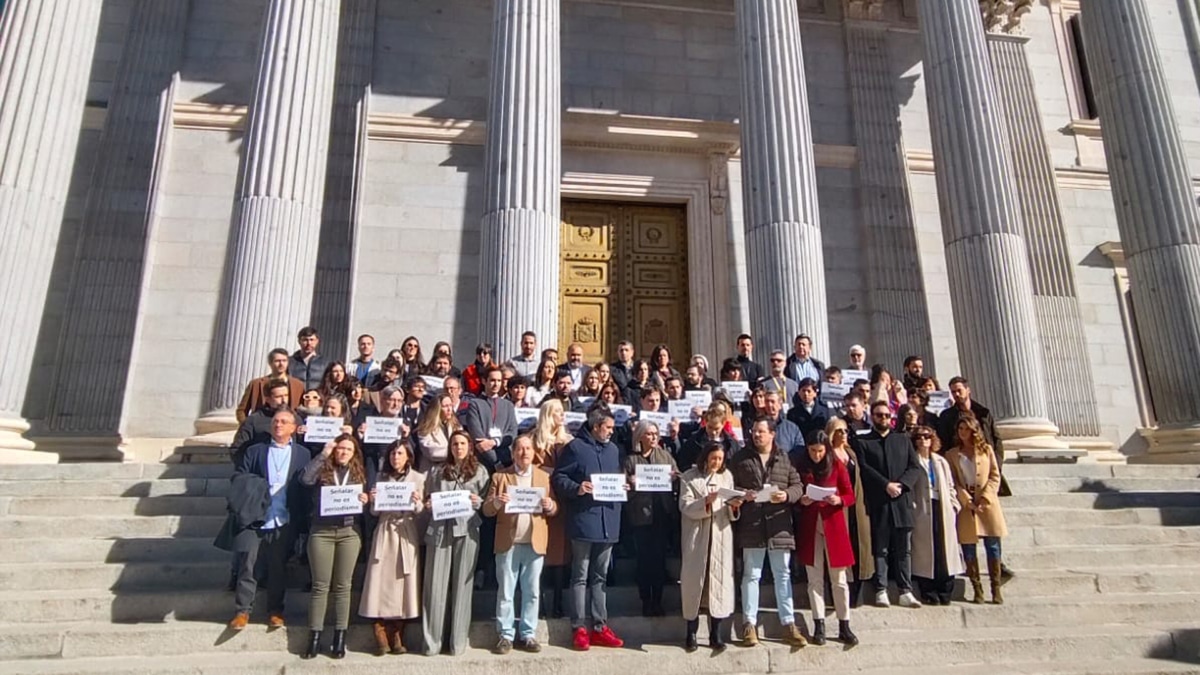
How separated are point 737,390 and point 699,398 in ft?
2.50

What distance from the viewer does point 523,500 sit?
656cm

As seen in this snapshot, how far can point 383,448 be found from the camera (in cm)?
717

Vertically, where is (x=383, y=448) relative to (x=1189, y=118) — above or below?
below

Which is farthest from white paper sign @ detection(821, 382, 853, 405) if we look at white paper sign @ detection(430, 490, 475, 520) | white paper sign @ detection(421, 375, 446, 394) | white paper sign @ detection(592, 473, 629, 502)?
white paper sign @ detection(430, 490, 475, 520)

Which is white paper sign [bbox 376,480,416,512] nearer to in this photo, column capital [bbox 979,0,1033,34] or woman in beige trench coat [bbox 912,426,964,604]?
woman in beige trench coat [bbox 912,426,964,604]

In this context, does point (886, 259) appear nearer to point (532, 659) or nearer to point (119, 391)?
point (532, 659)

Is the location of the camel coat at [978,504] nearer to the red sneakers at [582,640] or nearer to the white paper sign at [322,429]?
the red sneakers at [582,640]

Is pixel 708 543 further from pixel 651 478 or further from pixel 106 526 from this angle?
pixel 106 526

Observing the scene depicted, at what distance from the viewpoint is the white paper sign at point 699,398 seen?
27.6ft

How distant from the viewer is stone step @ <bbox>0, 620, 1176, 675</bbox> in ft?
19.0

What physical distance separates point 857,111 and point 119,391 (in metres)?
16.3

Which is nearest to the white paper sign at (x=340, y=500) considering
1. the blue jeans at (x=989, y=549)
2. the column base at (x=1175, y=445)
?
the blue jeans at (x=989, y=549)

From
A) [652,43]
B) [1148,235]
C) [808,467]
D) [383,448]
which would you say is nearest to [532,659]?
[383,448]

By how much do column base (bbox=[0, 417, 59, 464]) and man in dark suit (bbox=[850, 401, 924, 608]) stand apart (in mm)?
9852
